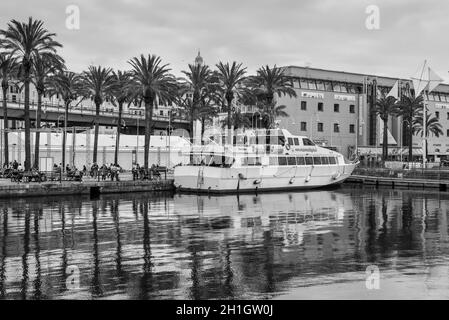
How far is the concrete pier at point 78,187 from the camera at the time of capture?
4403cm

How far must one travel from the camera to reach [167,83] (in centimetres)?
5834

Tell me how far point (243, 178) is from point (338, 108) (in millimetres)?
48486

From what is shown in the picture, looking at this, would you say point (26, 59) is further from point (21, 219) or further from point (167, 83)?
point (21, 219)

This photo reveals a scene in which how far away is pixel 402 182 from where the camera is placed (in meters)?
65.2

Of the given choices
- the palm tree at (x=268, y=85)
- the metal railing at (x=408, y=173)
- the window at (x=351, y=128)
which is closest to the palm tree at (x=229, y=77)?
the palm tree at (x=268, y=85)

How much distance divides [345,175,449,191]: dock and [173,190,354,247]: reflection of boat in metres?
17.2

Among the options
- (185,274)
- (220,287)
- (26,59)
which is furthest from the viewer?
(26,59)

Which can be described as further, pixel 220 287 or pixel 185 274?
pixel 185 274

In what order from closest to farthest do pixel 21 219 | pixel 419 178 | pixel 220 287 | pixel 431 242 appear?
pixel 220 287
pixel 431 242
pixel 21 219
pixel 419 178

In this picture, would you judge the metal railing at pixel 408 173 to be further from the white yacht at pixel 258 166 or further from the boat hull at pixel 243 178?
the boat hull at pixel 243 178

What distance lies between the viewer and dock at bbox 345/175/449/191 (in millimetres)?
A: 60978
